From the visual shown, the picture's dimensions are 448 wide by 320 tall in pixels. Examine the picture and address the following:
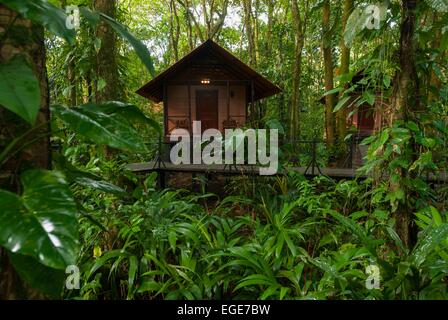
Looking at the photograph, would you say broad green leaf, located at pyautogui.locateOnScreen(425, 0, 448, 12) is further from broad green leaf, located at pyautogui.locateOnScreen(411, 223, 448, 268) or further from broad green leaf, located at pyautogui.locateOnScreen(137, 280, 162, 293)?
broad green leaf, located at pyautogui.locateOnScreen(137, 280, 162, 293)

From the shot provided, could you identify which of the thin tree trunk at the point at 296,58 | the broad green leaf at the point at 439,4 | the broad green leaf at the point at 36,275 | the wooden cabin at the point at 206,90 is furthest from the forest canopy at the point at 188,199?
the thin tree trunk at the point at 296,58

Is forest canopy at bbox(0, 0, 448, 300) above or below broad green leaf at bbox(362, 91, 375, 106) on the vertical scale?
below

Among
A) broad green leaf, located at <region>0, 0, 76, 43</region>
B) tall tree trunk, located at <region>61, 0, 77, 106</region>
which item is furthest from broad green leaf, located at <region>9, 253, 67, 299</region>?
tall tree trunk, located at <region>61, 0, 77, 106</region>

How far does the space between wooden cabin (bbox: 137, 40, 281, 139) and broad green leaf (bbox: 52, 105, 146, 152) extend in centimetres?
1021

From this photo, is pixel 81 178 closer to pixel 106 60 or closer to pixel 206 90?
pixel 106 60

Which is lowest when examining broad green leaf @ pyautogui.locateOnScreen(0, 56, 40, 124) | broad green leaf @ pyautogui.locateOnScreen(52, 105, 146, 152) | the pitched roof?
broad green leaf @ pyautogui.locateOnScreen(52, 105, 146, 152)

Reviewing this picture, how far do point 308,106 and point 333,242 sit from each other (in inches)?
642

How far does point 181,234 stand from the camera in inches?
126

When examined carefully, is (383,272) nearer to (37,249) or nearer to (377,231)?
(377,231)

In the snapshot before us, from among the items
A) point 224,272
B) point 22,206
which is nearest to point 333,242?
point 224,272

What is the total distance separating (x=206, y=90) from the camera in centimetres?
1273

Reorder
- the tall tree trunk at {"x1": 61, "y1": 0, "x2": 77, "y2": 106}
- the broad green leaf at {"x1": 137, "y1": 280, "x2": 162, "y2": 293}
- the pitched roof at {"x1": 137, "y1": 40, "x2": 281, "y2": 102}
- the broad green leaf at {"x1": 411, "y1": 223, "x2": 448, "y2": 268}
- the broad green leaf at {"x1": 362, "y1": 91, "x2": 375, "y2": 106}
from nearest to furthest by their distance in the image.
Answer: the broad green leaf at {"x1": 411, "y1": 223, "x2": 448, "y2": 268}, the broad green leaf at {"x1": 137, "y1": 280, "x2": 162, "y2": 293}, the broad green leaf at {"x1": 362, "y1": 91, "x2": 375, "y2": 106}, the tall tree trunk at {"x1": 61, "y1": 0, "x2": 77, "y2": 106}, the pitched roof at {"x1": 137, "y1": 40, "x2": 281, "y2": 102}

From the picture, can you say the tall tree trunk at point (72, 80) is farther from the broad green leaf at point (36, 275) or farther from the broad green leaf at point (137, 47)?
the broad green leaf at point (36, 275)

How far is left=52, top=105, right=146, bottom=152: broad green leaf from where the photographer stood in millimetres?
1034
